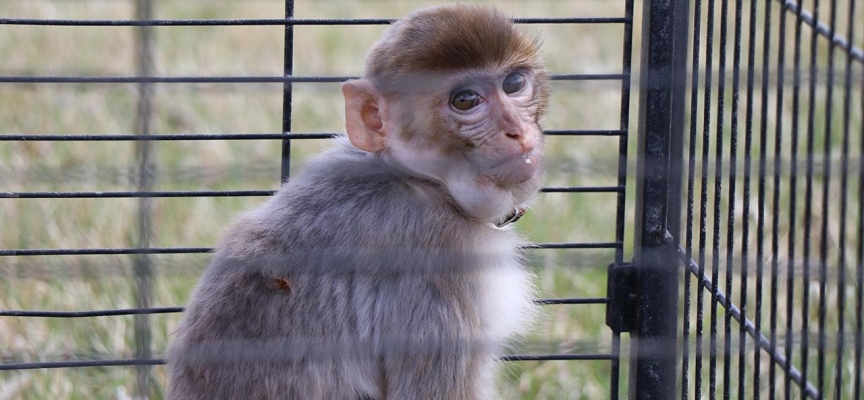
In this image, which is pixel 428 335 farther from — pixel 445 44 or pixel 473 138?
pixel 445 44

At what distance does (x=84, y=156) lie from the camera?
463 cm

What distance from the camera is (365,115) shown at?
7.77 ft

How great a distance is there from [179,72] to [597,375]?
271 centimetres

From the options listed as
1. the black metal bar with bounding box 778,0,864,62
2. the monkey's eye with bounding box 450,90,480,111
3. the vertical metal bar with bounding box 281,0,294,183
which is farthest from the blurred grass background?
the black metal bar with bounding box 778,0,864,62

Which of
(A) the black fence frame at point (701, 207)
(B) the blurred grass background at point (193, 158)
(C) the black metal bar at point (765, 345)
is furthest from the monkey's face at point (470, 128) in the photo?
(C) the black metal bar at point (765, 345)

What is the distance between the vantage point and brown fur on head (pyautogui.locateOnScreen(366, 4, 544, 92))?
2230 millimetres

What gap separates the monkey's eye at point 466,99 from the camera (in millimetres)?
2252

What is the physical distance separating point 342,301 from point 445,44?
0.57m

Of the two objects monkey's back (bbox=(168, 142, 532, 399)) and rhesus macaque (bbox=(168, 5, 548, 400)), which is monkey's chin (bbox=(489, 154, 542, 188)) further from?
monkey's back (bbox=(168, 142, 532, 399))

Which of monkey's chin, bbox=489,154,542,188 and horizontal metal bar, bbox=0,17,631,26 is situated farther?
horizontal metal bar, bbox=0,17,631,26

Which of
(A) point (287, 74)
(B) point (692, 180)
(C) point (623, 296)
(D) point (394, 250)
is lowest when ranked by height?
(C) point (623, 296)

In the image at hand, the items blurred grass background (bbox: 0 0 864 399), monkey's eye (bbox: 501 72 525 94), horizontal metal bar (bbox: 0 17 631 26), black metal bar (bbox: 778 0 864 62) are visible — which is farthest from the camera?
blurred grass background (bbox: 0 0 864 399)

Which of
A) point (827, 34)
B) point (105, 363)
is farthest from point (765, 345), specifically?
point (105, 363)

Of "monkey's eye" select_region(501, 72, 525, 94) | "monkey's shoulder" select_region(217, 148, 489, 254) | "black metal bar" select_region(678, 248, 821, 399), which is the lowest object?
"black metal bar" select_region(678, 248, 821, 399)
